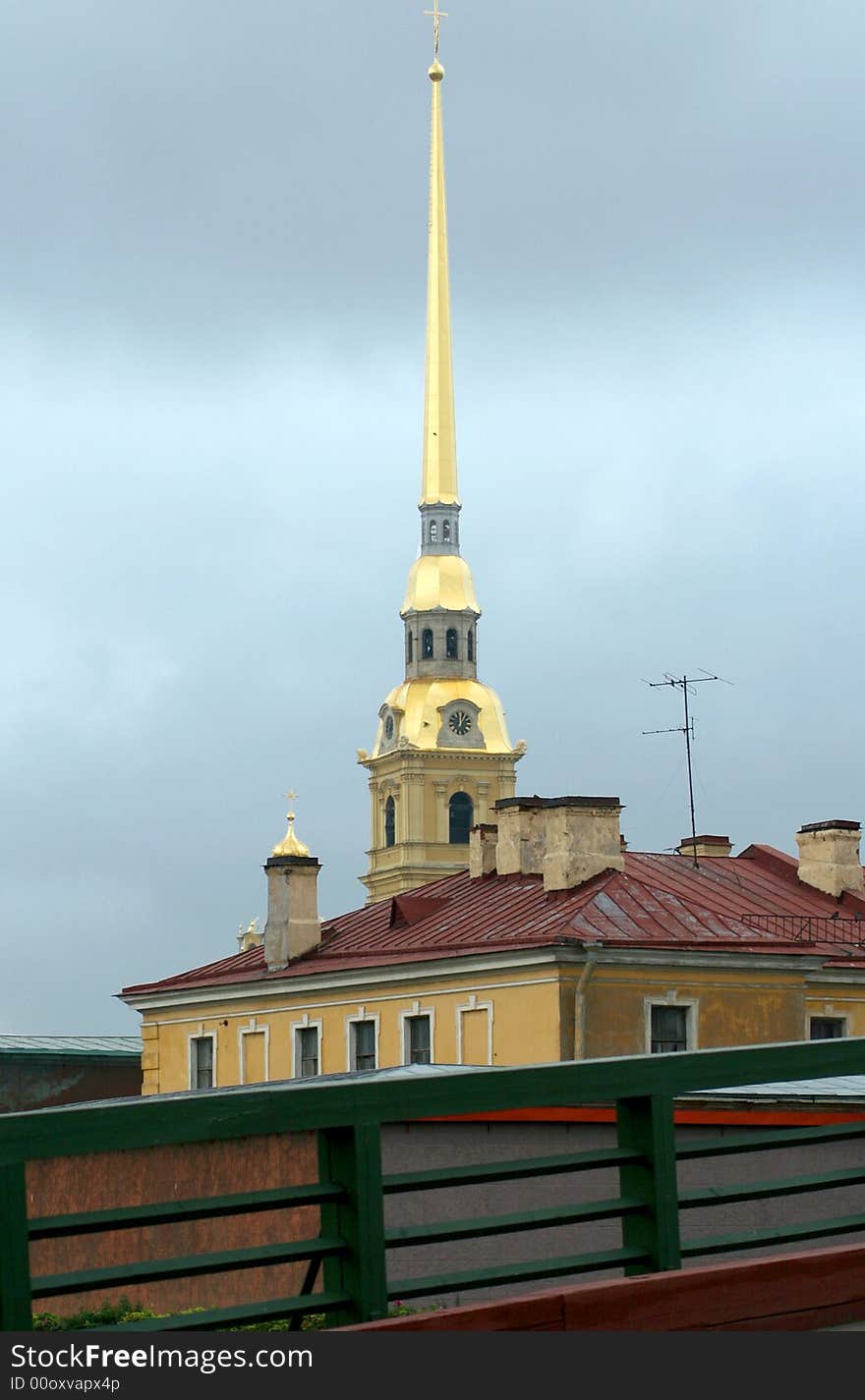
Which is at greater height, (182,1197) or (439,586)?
(439,586)

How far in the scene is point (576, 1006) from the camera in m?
39.8

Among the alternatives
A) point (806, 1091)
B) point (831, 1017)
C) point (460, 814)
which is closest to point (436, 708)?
point (460, 814)

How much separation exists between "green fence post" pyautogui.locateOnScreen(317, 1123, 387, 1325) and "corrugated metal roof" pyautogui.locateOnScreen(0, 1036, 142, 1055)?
132 ft

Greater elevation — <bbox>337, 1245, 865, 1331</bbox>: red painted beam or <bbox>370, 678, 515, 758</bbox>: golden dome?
<bbox>370, 678, 515, 758</bbox>: golden dome

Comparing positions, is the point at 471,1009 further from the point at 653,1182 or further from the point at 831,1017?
the point at 653,1182

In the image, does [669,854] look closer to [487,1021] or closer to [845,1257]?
[487,1021]

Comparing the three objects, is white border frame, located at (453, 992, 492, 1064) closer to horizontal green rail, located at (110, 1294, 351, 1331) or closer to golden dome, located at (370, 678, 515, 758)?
horizontal green rail, located at (110, 1294, 351, 1331)

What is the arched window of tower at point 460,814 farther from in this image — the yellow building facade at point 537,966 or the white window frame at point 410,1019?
the white window frame at point 410,1019

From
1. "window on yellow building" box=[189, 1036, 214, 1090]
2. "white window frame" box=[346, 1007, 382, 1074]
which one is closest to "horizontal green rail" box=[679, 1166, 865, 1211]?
"white window frame" box=[346, 1007, 382, 1074]

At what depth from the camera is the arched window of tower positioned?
130125mm

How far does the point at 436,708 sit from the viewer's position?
131625 mm

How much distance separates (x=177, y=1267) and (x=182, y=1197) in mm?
8637

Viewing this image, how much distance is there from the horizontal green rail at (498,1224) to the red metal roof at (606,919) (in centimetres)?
3211

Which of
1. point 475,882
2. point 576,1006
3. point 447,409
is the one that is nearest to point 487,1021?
point 576,1006
